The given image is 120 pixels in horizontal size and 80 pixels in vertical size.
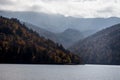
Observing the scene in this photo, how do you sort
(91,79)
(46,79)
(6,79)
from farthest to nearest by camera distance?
(91,79) → (46,79) → (6,79)

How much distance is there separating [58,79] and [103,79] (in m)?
24.9

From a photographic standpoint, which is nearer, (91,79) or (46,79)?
(46,79)

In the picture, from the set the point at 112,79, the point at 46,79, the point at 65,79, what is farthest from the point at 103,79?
the point at 46,79

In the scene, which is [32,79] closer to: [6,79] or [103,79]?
[6,79]

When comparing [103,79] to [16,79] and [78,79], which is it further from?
[16,79]

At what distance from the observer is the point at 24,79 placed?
478 ft

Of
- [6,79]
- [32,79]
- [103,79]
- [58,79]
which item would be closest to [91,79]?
[103,79]

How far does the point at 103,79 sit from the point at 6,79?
52.2 meters

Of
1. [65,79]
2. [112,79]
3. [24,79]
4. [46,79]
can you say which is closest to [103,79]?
[112,79]

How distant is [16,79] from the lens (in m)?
144

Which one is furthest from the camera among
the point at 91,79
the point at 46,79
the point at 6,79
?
the point at 91,79

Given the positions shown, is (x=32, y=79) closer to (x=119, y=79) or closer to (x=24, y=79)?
(x=24, y=79)

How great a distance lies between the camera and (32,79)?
148000mm

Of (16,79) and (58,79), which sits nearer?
(16,79)
